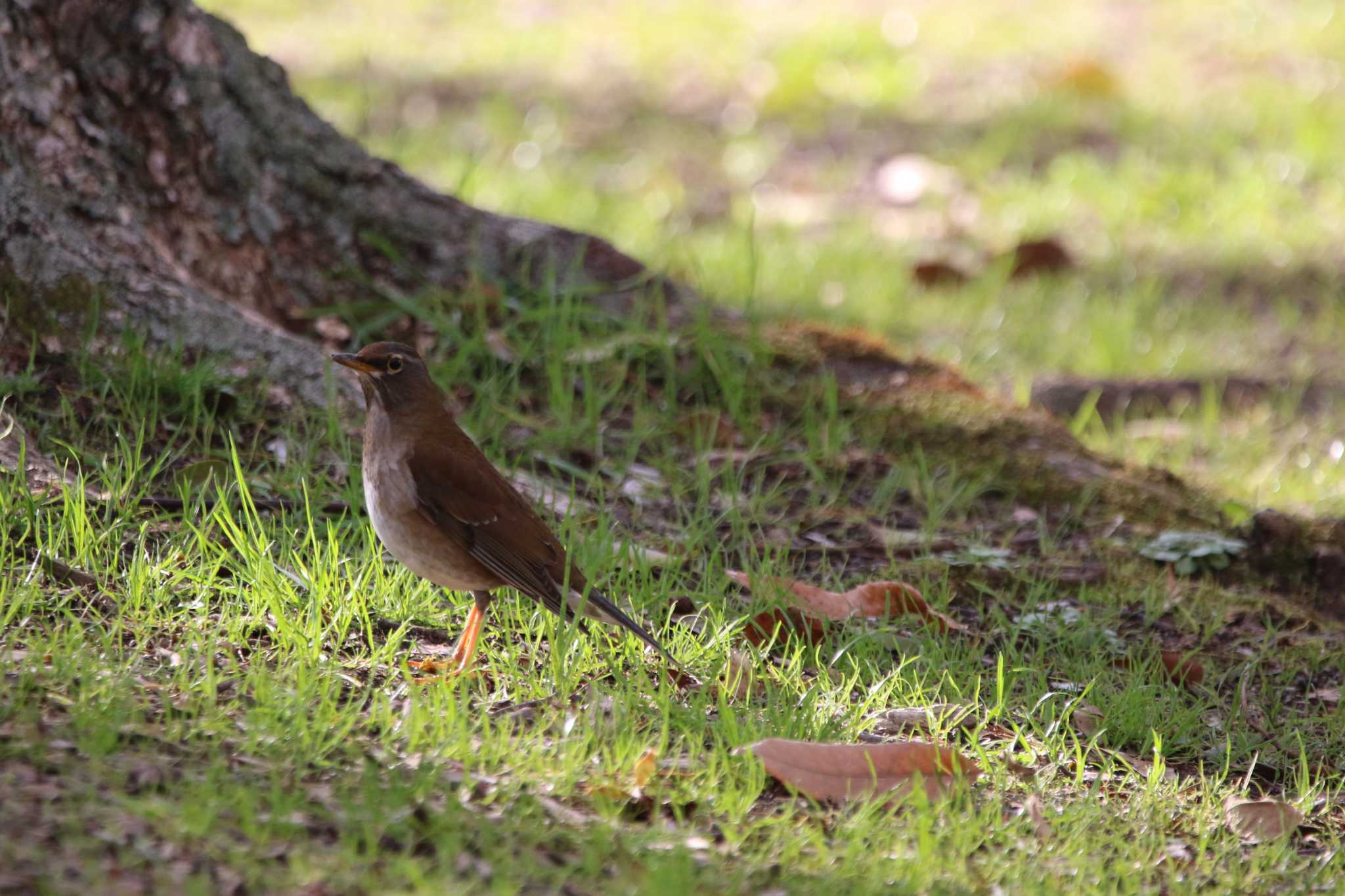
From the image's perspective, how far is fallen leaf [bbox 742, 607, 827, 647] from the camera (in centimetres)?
437

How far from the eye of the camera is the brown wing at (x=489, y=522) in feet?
13.1

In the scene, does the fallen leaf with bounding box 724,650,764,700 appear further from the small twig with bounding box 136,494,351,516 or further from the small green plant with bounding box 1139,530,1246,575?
the small green plant with bounding box 1139,530,1246,575

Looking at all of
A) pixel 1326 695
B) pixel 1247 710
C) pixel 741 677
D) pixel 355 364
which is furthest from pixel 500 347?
pixel 1326 695

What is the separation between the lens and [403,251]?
6094 mm

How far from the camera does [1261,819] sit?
12.1ft

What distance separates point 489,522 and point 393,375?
0.53 m

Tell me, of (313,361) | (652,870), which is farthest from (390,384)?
(652,870)

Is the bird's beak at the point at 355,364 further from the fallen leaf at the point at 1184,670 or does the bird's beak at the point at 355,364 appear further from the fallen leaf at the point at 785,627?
the fallen leaf at the point at 1184,670

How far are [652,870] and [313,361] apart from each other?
2.71 meters

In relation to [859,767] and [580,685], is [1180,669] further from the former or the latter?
[580,685]

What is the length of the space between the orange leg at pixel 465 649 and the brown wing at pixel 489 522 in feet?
0.48

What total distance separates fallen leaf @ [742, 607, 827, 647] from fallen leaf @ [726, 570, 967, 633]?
6 centimetres

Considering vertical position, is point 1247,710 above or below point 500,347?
below

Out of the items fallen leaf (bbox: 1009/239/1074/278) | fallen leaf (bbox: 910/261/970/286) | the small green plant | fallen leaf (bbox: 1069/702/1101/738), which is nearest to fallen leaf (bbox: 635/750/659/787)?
fallen leaf (bbox: 1069/702/1101/738)
